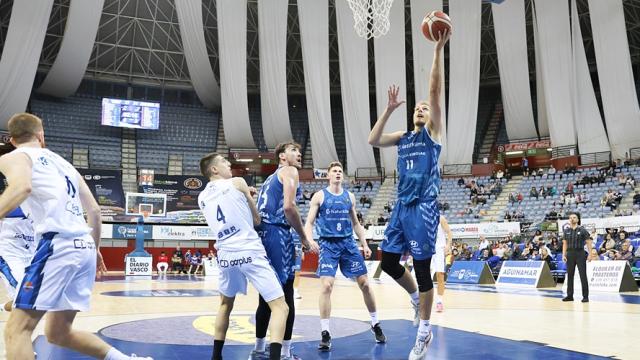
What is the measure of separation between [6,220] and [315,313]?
4.80 meters

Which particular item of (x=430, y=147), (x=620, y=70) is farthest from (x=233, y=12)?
(x=430, y=147)

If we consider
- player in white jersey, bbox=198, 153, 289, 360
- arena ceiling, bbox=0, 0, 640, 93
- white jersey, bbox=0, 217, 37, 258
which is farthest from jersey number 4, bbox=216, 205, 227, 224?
arena ceiling, bbox=0, 0, 640, 93

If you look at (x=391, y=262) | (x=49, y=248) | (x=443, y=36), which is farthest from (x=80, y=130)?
(x=49, y=248)

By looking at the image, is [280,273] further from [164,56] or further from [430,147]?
[164,56]

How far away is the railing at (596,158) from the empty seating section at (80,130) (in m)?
31.5

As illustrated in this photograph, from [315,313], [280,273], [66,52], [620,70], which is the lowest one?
[315,313]

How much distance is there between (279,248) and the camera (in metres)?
4.93

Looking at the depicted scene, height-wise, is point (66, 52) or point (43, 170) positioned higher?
point (66, 52)

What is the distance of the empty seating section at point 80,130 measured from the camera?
39500 millimetres

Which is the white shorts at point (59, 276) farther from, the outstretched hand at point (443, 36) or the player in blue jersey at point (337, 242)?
the outstretched hand at point (443, 36)

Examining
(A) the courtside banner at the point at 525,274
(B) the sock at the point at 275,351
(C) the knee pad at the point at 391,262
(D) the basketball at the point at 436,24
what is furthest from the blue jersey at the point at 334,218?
(A) the courtside banner at the point at 525,274

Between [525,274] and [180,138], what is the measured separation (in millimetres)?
32784

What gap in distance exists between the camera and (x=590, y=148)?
1242 inches

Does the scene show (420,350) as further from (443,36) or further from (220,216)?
(443,36)
